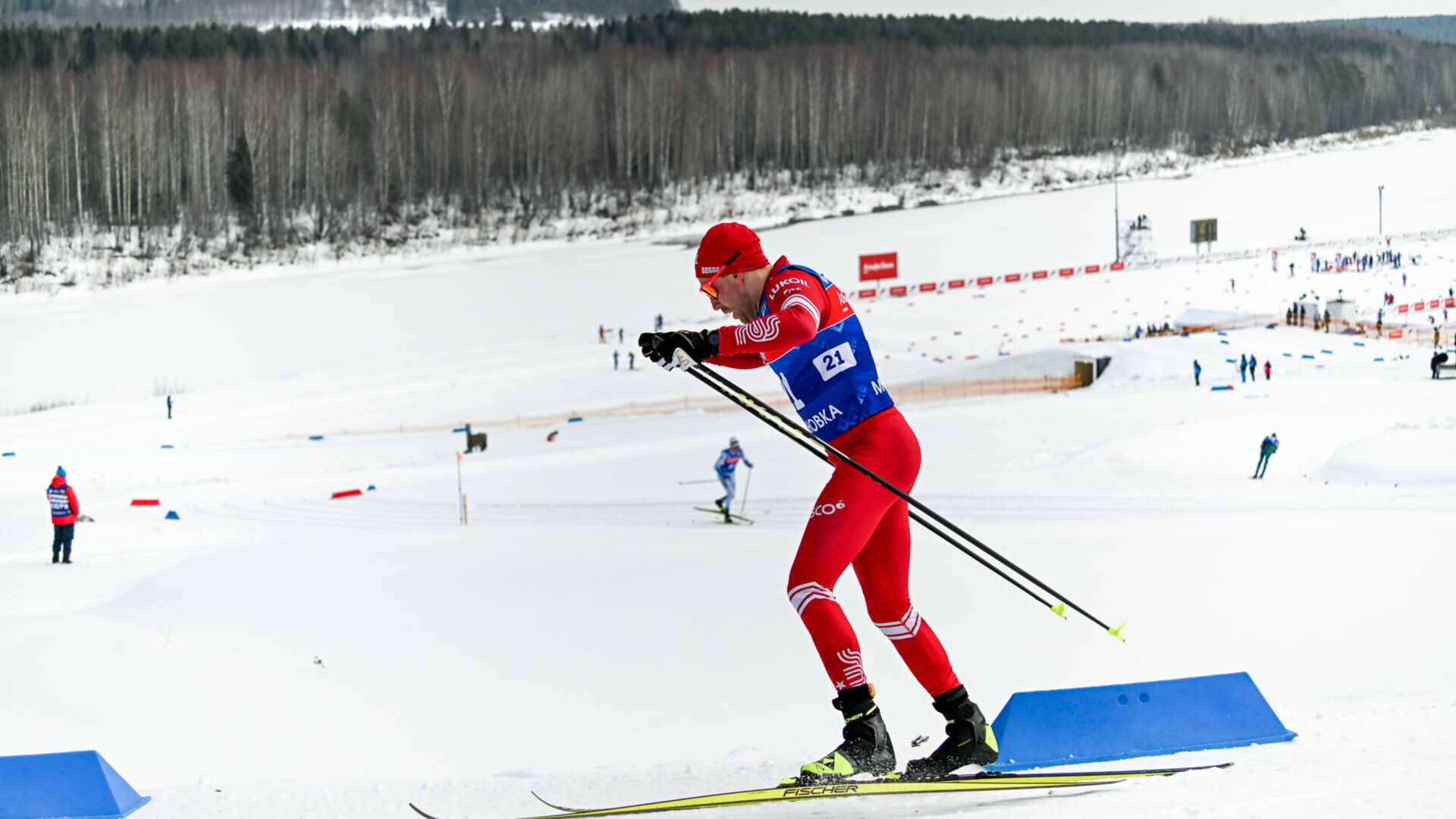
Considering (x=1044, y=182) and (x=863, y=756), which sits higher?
(x=1044, y=182)

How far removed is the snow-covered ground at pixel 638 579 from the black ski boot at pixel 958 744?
150 mm

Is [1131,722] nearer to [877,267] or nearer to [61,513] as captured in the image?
[61,513]

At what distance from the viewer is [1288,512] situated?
15164 millimetres

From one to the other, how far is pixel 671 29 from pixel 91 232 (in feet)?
180

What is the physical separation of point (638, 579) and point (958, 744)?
7517 millimetres

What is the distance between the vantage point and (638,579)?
1198 centimetres

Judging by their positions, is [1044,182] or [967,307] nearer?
[967,307]

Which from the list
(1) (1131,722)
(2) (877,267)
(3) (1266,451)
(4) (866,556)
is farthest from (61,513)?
Result: (2) (877,267)

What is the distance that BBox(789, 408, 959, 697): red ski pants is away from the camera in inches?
175

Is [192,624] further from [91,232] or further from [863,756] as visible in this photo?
[91,232]

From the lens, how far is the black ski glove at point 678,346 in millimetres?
4391

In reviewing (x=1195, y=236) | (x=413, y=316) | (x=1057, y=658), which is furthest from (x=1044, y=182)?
(x=1057, y=658)

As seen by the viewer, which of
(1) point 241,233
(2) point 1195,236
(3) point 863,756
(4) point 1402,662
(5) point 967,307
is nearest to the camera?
(3) point 863,756

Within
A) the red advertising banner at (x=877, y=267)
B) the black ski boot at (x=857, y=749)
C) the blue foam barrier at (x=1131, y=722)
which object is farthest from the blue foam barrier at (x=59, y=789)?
the red advertising banner at (x=877, y=267)
